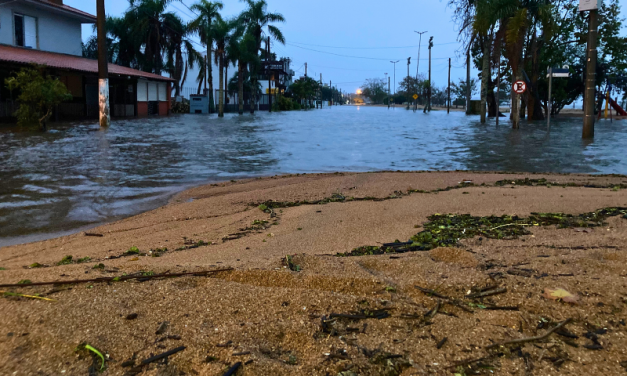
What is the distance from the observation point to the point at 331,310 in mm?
2762

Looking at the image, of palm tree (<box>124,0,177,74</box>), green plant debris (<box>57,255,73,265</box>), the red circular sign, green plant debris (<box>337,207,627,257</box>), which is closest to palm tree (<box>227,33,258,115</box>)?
palm tree (<box>124,0,177,74</box>)

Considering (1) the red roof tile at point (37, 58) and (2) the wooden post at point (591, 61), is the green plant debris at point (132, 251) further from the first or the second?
(1) the red roof tile at point (37, 58)

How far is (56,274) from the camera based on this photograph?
350 cm

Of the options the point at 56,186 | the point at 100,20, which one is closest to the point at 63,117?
the point at 100,20

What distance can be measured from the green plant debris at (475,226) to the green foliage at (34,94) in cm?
1874

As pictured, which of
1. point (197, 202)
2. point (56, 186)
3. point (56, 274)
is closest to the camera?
point (56, 274)

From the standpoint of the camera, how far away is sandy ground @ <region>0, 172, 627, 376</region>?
229 cm

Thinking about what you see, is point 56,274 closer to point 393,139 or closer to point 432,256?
point 432,256

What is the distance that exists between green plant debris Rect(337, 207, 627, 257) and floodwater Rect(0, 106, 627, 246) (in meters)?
4.33

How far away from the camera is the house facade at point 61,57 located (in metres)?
25.3

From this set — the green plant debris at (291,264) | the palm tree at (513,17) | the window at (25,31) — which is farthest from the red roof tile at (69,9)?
the green plant debris at (291,264)

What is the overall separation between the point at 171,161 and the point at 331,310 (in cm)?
1122

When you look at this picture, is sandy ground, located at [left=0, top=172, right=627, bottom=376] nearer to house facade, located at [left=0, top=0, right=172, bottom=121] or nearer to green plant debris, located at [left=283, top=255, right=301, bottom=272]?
green plant debris, located at [left=283, top=255, right=301, bottom=272]

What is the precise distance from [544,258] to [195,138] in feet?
58.5
